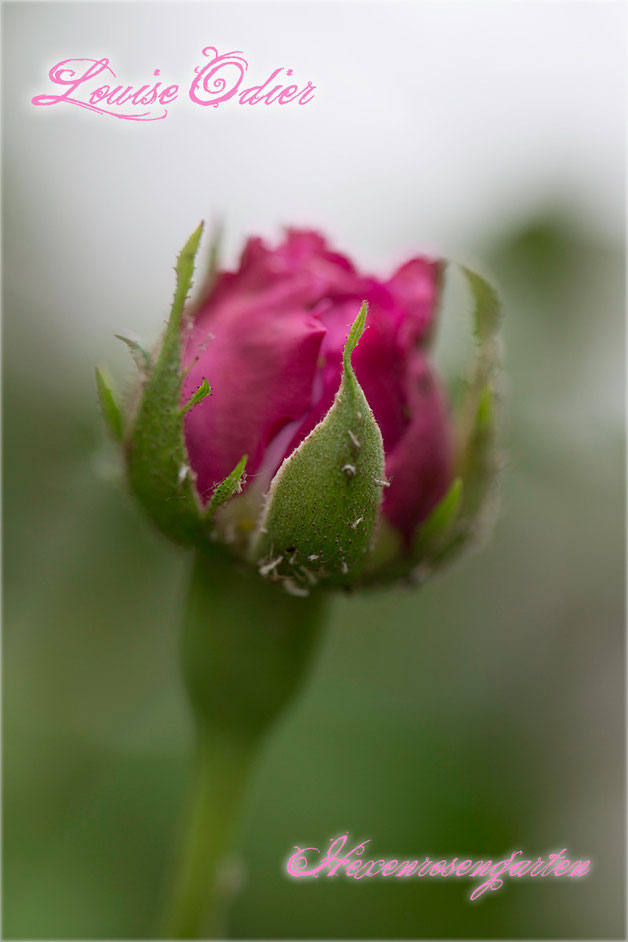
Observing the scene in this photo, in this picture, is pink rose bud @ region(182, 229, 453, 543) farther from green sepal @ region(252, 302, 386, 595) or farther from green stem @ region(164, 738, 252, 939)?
green stem @ region(164, 738, 252, 939)

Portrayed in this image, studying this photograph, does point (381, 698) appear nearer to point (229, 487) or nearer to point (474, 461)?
point (474, 461)

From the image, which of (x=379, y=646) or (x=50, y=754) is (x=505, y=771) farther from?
(x=50, y=754)

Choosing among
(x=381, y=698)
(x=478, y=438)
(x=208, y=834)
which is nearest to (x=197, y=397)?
(x=478, y=438)

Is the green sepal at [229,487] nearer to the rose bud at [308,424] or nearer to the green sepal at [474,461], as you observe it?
the rose bud at [308,424]

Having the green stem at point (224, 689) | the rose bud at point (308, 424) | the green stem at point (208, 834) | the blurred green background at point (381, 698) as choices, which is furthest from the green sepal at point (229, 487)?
the blurred green background at point (381, 698)

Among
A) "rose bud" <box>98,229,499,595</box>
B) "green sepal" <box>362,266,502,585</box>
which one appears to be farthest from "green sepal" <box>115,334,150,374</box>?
"green sepal" <box>362,266,502,585</box>

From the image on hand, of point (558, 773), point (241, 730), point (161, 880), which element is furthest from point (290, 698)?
point (558, 773)
